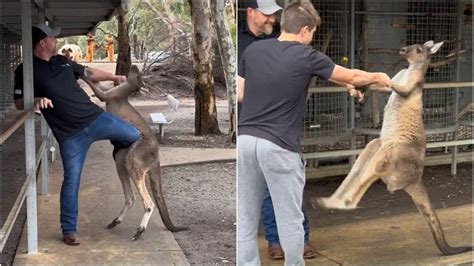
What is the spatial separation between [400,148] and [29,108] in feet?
9.14

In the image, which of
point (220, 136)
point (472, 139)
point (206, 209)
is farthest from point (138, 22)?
point (472, 139)

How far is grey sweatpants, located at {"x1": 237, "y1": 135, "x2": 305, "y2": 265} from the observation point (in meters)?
3.33

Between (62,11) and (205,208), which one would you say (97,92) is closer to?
(205,208)

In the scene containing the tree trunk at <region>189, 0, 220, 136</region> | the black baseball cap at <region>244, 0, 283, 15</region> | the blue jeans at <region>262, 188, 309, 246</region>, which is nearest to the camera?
the black baseball cap at <region>244, 0, 283, 15</region>

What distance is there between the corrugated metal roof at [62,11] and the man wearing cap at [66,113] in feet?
4.58

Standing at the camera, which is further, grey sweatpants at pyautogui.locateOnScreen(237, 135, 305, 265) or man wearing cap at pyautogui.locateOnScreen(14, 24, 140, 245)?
man wearing cap at pyautogui.locateOnScreen(14, 24, 140, 245)

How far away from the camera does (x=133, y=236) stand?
5.62 metres

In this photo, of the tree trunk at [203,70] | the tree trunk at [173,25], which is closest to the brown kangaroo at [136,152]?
the tree trunk at [203,70]

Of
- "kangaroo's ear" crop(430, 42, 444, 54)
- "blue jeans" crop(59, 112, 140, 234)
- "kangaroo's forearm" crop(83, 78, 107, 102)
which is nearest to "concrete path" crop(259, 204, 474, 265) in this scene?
"kangaroo's ear" crop(430, 42, 444, 54)

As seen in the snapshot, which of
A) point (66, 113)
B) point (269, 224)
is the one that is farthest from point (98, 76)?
point (269, 224)

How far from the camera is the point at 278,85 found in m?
3.28

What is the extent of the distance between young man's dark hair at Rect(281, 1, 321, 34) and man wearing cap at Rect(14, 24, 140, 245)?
239 cm

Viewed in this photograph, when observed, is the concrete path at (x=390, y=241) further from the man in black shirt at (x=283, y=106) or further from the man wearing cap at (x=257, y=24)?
the man wearing cap at (x=257, y=24)

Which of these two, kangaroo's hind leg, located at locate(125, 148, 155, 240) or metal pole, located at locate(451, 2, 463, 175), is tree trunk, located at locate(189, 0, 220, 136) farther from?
metal pole, located at locate(451, 2, 463, 175)
